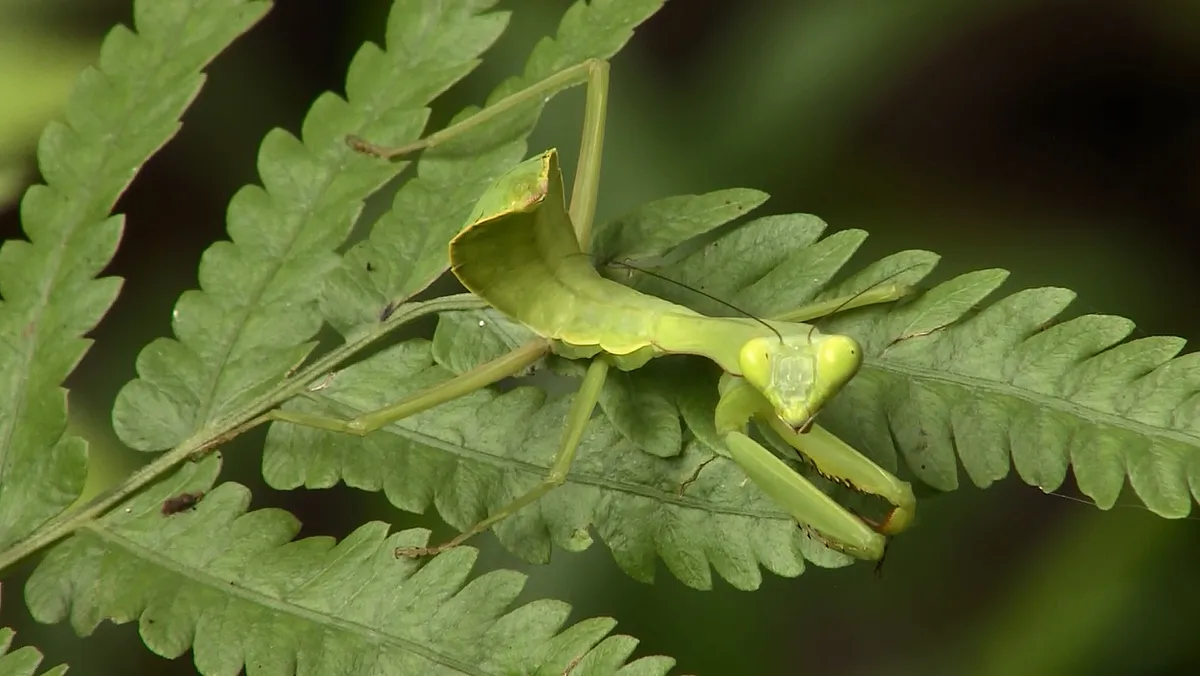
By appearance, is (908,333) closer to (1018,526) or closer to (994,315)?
(994,315)

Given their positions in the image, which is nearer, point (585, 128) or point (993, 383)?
point (993, 383)

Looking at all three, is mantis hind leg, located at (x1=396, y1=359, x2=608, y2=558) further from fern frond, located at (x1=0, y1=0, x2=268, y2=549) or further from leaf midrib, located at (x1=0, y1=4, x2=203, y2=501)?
leaf midrib, located at (x1=0, y1=4, x2=203, y2=501)

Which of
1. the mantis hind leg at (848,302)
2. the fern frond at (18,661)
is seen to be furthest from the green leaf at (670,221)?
the fern frond at (18,661)

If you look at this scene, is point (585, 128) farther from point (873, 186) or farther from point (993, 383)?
point (993, 383)

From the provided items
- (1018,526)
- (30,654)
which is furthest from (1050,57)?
(30,654)

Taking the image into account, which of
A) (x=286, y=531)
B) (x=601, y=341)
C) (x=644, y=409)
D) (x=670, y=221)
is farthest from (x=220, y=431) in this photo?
(x=670, y=221)

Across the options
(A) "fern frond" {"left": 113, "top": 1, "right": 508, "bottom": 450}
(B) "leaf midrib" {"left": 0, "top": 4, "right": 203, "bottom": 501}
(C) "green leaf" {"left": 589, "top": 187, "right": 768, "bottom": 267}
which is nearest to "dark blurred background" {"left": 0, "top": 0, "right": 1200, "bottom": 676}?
(B) "leaf midrib" {"left": 0, "top": 4, "right": 203, "bottom": 501}
